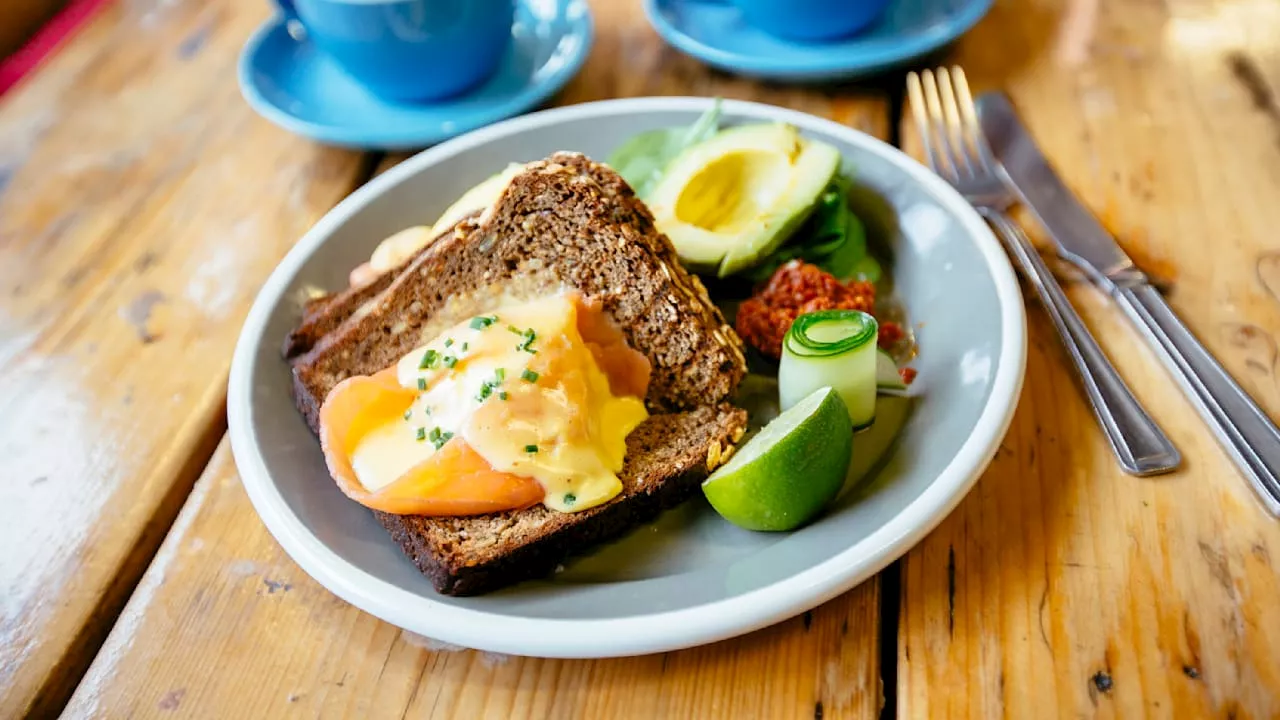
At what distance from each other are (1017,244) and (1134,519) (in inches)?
22.5

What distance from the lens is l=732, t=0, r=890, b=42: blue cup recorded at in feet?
6.52

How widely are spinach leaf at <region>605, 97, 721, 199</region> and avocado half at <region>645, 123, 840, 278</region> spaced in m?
0.04

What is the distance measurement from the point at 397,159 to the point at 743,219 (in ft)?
2.73

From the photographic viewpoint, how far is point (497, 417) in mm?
1218

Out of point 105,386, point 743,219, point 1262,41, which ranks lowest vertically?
point 1262,41

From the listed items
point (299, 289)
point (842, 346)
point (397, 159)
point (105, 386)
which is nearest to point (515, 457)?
point (842, 346)

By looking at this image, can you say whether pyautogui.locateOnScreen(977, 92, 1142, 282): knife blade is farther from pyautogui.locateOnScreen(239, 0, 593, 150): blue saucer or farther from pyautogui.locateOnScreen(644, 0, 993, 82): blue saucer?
pyautogui.locateOnScreen(239, 0, 593, 150): blue saucer

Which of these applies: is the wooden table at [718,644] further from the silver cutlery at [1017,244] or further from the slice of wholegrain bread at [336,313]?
the slice of wholegrain bread at [336,313]

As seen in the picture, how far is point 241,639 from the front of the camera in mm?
1175

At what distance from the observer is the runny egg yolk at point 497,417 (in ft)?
3.96

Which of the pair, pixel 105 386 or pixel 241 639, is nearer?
pixel 241 639

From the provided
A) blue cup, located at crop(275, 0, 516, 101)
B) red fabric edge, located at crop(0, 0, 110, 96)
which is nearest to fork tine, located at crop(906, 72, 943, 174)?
blue cup, located at crop(275, 0, 516, 101)

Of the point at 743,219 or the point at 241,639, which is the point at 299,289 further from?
the point at 743,219

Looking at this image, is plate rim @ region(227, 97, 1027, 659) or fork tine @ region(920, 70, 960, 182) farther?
fork tine @ region(920, 70, 960, 182)
